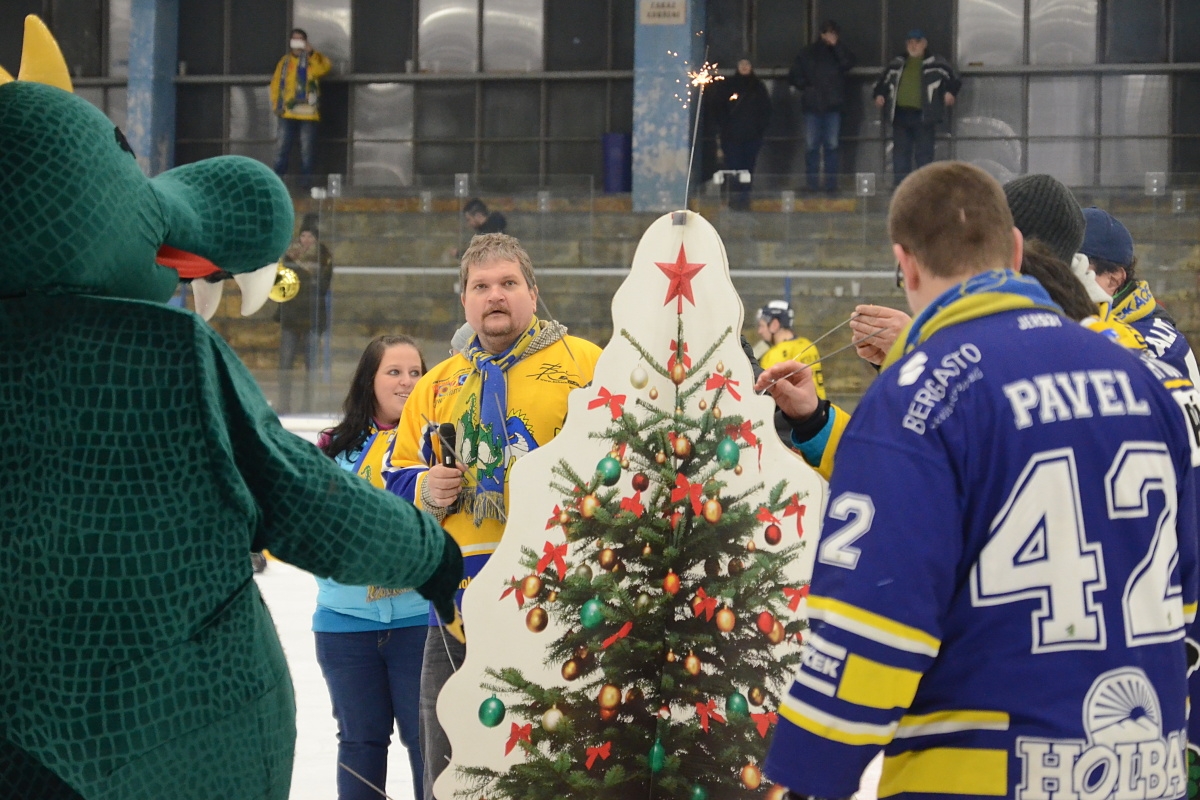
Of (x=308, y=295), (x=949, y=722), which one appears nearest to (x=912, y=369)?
(x=949, y=722)

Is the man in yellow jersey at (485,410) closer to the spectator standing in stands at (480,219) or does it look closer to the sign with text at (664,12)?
the spectator standing in stands at (480,219)

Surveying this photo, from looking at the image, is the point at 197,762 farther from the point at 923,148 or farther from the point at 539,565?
the point at 923,148

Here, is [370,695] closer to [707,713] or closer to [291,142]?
[707,713]

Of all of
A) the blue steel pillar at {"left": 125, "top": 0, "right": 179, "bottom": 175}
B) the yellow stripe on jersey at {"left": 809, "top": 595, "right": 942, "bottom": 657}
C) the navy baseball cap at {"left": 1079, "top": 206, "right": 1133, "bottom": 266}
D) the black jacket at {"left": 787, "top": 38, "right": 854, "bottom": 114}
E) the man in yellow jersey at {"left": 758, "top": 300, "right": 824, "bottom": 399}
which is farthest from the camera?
the blue steel pillar at {"left": 125, "top": 0, "right": 179, "bottom": 175}

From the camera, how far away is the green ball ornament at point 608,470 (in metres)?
2.43

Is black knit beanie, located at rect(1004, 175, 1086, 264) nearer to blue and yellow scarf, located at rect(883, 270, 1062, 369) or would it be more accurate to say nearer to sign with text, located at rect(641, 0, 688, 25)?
blue and yellow scarf, located at rect(883, 270, 1062, 369)

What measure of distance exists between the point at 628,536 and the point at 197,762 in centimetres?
97

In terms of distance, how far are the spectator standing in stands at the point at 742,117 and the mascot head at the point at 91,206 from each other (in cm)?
1158

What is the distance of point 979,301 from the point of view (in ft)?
5.04

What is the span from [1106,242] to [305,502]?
6.71 ft

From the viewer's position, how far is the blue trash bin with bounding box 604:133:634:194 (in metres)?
14.4

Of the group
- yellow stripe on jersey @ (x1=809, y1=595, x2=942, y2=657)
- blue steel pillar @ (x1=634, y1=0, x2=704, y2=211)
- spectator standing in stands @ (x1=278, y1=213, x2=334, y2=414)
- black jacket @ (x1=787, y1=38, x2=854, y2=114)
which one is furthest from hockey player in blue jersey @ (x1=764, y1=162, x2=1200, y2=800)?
black jacket @ (x1=787, y1=38, x2=854, y2=114)

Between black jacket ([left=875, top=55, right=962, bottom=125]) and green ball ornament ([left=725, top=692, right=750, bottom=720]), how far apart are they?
1183 centimetres

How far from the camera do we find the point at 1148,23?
47.1 ft
